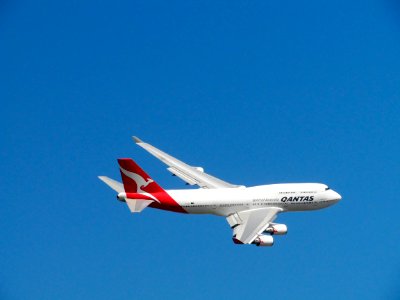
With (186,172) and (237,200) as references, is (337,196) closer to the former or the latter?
(237,200)

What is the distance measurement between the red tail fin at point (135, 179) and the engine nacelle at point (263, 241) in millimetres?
15914

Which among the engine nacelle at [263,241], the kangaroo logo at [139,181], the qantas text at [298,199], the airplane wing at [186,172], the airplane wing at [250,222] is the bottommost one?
the engine nacelle at [263,241]

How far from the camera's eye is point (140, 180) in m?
102

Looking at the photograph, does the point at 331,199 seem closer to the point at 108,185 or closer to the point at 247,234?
the point at 247,234

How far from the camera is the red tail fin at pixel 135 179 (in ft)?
328

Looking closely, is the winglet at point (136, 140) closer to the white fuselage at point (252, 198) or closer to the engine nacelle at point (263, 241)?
the white fuselage at point (252, 198)

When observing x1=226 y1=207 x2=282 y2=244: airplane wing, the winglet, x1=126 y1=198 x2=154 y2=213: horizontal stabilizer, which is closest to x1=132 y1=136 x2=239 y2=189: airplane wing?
the winglet

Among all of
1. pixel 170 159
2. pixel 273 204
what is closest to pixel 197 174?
pixel 170 159

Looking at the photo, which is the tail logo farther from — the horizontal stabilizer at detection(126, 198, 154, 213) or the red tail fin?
the horizontal stabilizer at detection(126, 198, 154, 213)

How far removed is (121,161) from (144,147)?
2214cm

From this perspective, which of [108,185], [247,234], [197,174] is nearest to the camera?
[247,234]

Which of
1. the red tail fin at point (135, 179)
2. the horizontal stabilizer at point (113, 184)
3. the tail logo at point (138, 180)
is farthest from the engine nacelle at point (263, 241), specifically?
the horizontal stabilizer at point (113, 184)

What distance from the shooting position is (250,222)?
10056cm

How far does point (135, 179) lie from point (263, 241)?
20058 mm
